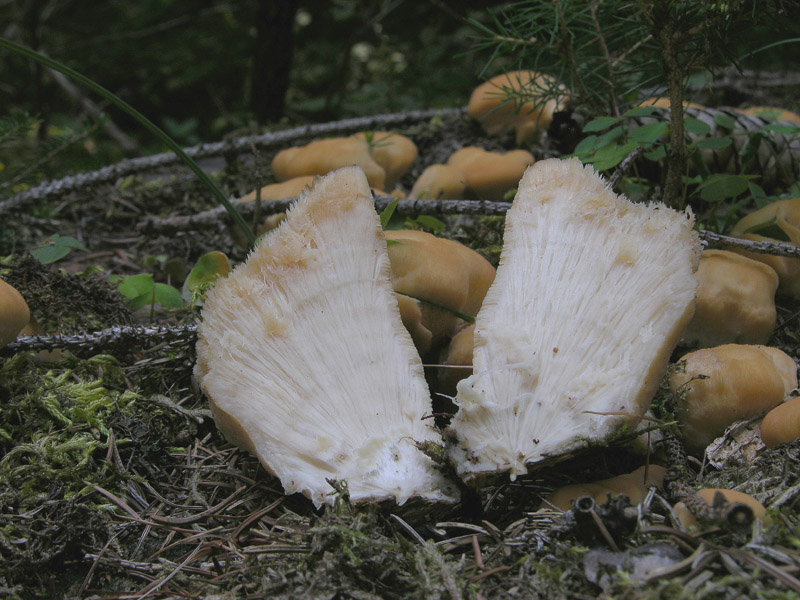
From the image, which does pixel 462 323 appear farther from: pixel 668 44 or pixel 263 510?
pixel 668 44

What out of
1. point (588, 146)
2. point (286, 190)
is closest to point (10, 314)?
point (286, 190)

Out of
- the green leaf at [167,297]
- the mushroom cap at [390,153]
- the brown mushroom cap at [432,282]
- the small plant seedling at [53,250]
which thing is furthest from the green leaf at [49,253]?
the brown mushroom cap at [432,282]

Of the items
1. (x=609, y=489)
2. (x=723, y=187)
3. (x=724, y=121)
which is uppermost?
(x=724, y=121)

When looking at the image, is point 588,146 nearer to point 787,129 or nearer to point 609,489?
point 787,129

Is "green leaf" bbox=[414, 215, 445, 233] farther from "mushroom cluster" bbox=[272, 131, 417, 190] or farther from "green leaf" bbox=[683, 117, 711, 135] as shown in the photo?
"green leaf" bbox=[683, 117, 711, 135]

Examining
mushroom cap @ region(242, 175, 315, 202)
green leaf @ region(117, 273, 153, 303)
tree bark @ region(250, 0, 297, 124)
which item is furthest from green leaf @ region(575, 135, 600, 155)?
tree bark @ region(250, 0, 297, 124)

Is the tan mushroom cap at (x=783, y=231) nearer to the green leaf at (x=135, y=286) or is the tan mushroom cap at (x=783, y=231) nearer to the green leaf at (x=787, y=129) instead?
the green leaf at (x=787, y=129)

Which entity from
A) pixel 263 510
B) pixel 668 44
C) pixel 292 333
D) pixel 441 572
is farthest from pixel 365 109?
pixel 441 572
